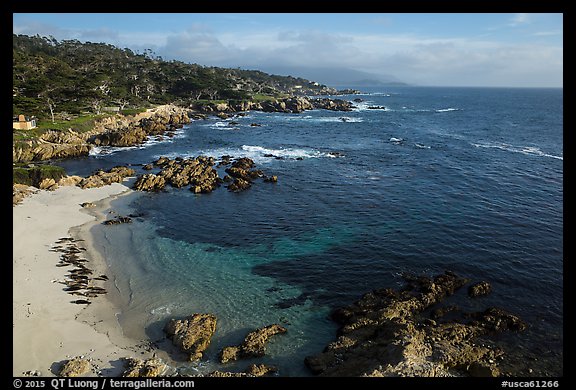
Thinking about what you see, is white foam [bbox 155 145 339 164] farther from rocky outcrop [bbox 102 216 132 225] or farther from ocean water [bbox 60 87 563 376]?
rocky outcrop [bbox 102 216 132 225]

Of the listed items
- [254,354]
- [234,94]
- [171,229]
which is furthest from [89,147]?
[234,94]

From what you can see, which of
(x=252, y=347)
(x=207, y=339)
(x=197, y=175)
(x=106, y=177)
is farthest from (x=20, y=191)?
(x=252, y=347)

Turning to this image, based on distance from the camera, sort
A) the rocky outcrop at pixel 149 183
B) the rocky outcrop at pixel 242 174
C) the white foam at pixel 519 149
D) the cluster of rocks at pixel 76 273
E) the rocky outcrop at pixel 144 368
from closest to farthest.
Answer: the rocky outcrop at pixel 144 368, the cluster of rocks at pixel 76 273, the rocky outcrop at pixel 149 183, the rocky outcrop at pixel 242 174, the white foam at pixel 519 149

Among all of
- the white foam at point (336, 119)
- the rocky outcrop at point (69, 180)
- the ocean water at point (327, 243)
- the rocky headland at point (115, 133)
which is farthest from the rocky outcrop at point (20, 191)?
the white foam at point (336, 119)

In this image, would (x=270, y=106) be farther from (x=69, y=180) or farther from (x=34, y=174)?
(x=34, y=174)

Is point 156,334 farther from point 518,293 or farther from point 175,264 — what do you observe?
point 518,293

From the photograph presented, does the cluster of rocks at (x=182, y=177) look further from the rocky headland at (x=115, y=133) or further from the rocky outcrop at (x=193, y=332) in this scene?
the rocky outcrop at (x=193, y=332)
